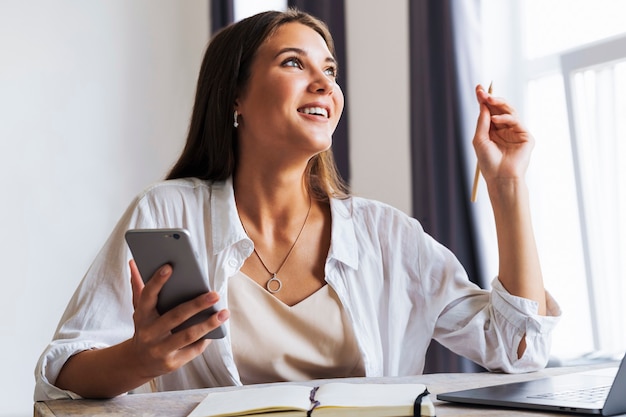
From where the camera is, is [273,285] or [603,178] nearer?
[273,285]

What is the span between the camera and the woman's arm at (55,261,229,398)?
3.75 ft

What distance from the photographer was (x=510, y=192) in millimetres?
1730

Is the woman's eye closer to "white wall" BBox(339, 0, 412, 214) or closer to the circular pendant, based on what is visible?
the circular pendant

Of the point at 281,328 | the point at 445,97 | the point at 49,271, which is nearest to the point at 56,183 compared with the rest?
the point at 49,271

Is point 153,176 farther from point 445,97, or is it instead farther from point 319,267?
point 319,267

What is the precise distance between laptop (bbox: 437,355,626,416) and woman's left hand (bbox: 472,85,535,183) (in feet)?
1.75

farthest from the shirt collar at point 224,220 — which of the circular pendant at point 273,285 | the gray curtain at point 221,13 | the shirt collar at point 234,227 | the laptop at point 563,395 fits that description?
the gray curtain at point 221,13

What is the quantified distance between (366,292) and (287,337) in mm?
205

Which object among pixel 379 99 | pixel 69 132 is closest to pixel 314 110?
pixel 379 99

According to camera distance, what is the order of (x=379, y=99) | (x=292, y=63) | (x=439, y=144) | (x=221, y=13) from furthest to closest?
(x=221, y=13), (x=379, y=99), (x=439, y=144), (x=292, y=63)

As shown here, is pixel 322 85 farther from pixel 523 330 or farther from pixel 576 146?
pixel 576 146

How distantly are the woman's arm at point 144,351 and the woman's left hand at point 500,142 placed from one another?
835 millimetres

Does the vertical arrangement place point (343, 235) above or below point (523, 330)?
above

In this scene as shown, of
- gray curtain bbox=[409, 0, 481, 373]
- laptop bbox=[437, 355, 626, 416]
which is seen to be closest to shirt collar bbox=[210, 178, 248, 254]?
laptop bbox=[437, 355, 626, 416]
